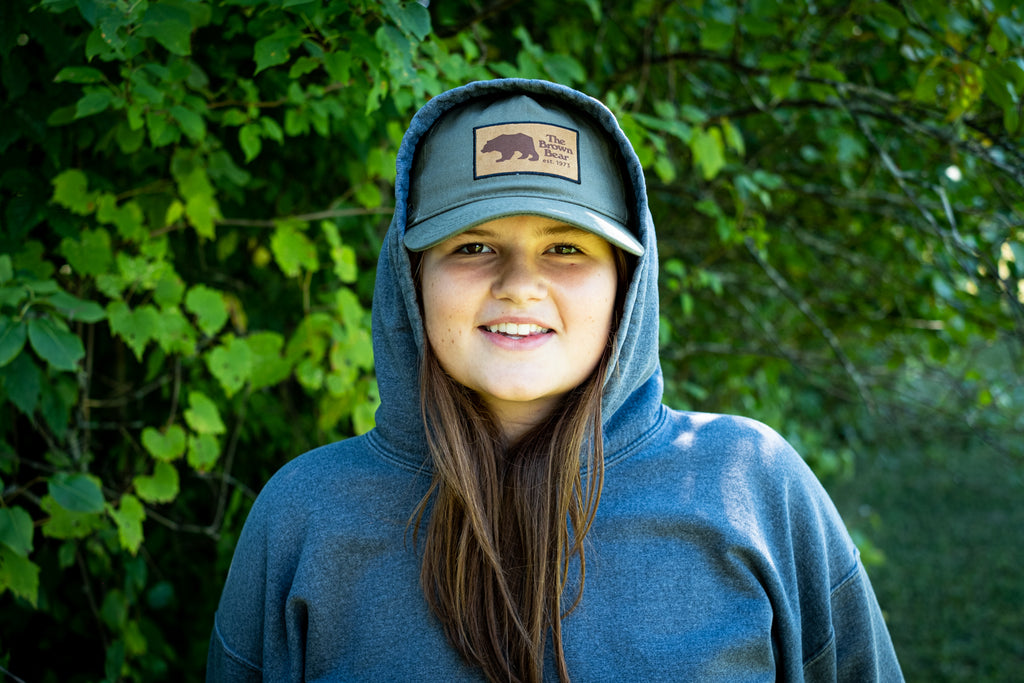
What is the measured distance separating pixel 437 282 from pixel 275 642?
0.79 meters

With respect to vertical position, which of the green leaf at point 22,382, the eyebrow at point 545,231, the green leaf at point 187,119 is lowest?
the green leaf at point 22,382

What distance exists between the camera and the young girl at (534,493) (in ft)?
4.32

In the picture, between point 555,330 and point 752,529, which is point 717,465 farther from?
point 555,330

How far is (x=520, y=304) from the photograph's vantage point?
4.26 feet

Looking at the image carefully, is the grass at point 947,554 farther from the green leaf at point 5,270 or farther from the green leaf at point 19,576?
the green leaf at point 5,270

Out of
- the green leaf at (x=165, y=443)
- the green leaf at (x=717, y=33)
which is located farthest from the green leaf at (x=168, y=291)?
the green leaf at (x=717, y=33)

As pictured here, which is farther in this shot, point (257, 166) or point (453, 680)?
point (257, 166)

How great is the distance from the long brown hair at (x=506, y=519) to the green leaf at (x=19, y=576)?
99 centimetres

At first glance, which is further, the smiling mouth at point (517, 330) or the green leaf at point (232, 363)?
the green leaf at point (232, 363)

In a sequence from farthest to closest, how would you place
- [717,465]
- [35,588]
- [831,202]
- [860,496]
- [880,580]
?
[860,496] < [880,580] < [831,202] < [35,588] < [717,465]

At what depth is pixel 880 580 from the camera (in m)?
5.25

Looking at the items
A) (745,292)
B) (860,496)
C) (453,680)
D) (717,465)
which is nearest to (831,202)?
(745,292)

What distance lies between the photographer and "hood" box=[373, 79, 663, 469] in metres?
1.37

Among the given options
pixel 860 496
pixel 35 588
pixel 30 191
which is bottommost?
pixel 860 496
